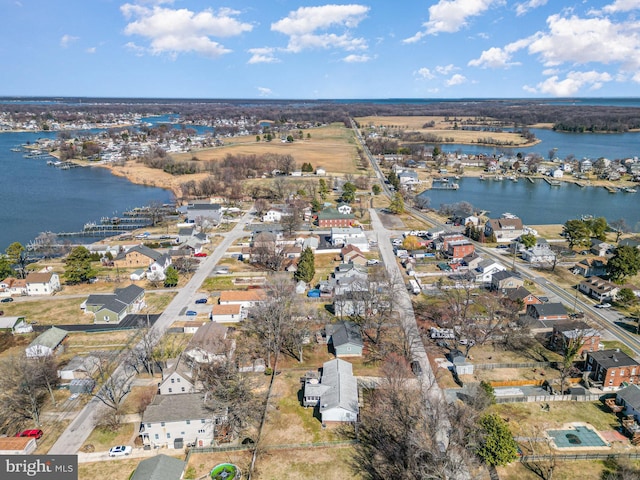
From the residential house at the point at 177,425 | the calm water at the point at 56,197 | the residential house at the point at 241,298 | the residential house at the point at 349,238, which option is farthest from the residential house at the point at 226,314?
the calm water at the point at 56,197

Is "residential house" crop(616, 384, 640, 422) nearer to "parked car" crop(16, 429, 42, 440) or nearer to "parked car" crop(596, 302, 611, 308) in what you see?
"parked car" crop(596, 302, 611, 308)

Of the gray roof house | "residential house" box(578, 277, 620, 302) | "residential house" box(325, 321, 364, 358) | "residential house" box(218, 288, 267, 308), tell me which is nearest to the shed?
the gray roof house

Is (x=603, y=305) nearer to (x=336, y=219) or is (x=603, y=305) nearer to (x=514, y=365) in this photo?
(x=514, y=365)

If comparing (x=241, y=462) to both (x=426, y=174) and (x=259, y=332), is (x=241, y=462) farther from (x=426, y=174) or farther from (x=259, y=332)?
(x=426, y=174)

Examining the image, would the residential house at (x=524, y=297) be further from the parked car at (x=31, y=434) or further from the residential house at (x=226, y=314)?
the parked car at (x=31, y=434)

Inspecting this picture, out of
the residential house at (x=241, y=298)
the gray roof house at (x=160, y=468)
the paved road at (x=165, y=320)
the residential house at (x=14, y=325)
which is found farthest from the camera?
the residential house at (x=241, y=298)

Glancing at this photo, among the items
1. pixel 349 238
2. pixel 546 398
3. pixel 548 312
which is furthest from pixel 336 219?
pixel 546 398

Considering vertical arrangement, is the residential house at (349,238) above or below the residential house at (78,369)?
above

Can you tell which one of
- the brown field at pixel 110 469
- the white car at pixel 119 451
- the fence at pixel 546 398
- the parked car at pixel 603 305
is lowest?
the brown field at pixel 110 469
